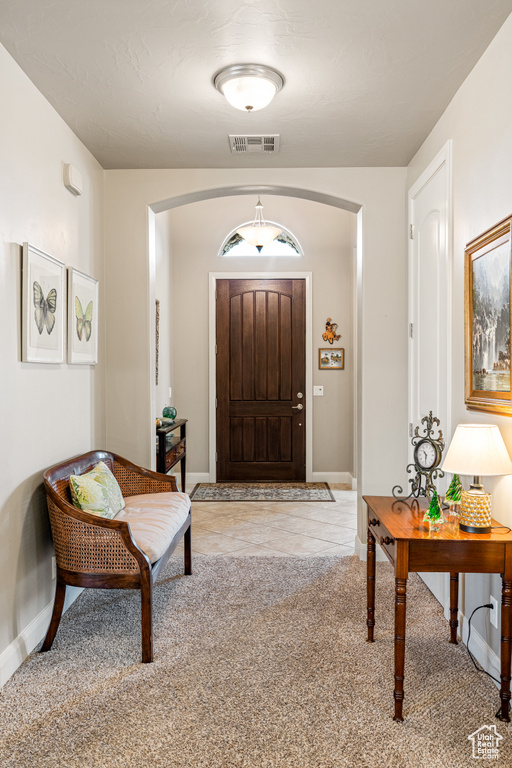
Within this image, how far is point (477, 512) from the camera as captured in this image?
84.4 inches

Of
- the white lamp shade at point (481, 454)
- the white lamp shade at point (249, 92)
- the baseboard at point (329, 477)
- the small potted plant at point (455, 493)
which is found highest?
the white lamp shade at point (249, 92)

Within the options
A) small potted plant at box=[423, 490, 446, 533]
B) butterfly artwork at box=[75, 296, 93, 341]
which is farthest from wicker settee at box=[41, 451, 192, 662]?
small potted plant at box=[423, 490, 446, 533]

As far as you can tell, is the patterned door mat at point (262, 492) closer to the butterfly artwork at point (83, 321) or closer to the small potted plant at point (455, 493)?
the butterfly artwork at point (83, 321)

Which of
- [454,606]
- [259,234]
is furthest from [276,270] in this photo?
[454,606]

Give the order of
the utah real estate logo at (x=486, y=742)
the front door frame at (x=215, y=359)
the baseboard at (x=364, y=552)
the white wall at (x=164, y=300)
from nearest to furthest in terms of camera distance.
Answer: the utah real estate logo at (x=486, y=742)
the baseboard at (x=364, y=552)
the white wall at (x=164, y=300)
the front door frame at (x=215, y=359)

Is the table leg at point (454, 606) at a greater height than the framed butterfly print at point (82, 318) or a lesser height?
lesser

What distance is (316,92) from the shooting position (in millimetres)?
2830

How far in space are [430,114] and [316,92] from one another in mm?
692

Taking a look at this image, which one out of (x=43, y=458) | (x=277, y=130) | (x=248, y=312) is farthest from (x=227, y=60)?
(x=248, y=312)

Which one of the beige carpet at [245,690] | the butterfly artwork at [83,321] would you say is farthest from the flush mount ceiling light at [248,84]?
the beige carpet at [245,690]

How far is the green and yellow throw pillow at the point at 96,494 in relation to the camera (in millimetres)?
2807

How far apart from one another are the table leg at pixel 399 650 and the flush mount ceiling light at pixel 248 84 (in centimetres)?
224

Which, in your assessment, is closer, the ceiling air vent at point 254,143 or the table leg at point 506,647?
the table leg at point 506,647

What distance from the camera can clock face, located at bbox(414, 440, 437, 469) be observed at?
2662 millimetres
